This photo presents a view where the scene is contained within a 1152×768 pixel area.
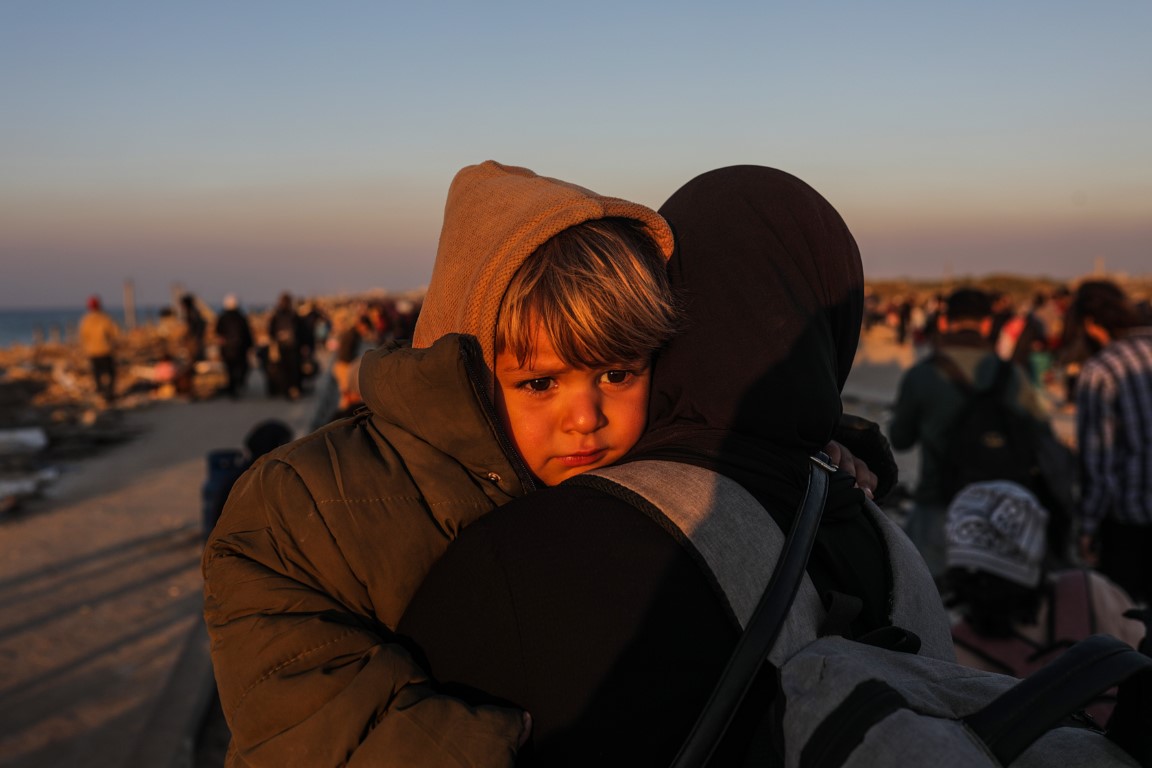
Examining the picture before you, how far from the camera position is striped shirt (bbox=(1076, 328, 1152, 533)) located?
194 inches

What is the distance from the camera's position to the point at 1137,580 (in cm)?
505

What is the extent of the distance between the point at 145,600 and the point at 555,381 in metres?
6.42

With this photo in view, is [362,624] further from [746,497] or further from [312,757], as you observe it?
[746,497]

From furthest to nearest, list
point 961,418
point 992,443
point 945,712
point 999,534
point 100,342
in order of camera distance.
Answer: point 100,342 → point 961,418 → point 992,443 → point 999,534 → point 945,712

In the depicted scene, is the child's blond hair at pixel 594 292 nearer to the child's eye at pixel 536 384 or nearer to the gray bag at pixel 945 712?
the child's eye at pixel 536 384

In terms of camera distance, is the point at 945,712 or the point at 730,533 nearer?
the point at 945,712

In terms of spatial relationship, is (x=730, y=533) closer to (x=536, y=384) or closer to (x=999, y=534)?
(x=536, y=384)

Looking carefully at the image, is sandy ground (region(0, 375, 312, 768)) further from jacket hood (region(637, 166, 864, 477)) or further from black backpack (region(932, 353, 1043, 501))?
black backpack (region(932, 353, 1043, 501))

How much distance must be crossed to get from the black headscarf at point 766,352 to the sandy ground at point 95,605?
4.28 meters

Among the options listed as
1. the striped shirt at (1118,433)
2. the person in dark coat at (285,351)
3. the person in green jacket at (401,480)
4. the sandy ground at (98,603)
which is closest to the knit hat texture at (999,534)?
the striped shirt at (1118,433)

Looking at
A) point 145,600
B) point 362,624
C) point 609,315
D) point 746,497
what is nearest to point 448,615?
point 362,624

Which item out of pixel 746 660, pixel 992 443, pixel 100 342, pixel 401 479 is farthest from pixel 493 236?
pixel 100 342

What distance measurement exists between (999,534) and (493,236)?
108 inches

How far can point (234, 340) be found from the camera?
61.5ft
